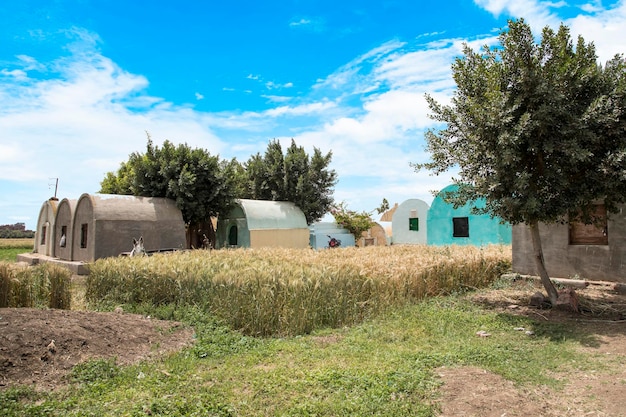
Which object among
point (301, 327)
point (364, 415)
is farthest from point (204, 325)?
point (364, 415)

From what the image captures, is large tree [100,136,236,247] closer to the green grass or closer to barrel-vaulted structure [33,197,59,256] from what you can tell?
barrel-vaulted structure [33,197,59,256]

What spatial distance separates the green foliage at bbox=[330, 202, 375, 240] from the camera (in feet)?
109

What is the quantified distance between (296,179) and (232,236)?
675cm

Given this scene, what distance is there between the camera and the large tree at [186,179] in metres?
24.4

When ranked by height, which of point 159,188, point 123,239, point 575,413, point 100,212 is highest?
point 159,188

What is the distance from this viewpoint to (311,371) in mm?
5688

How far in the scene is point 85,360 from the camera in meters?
6.07

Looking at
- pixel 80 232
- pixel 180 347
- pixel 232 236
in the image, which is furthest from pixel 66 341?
pixel 232 236

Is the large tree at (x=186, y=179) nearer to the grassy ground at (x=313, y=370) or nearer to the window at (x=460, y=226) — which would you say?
the window at (x=460, y=226)

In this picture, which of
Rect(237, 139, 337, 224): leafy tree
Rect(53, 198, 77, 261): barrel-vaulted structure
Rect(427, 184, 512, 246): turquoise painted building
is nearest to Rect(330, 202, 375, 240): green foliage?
Rect(237, 139, 337, 224): leafy tree

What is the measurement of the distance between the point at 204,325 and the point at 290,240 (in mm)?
20499

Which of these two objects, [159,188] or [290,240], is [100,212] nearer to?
[159,188]

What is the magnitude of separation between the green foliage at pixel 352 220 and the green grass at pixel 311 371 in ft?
80.6

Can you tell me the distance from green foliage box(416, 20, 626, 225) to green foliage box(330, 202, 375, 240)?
2329 centimetres
